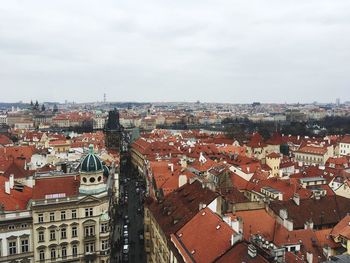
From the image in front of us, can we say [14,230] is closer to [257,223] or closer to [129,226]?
[129,226]

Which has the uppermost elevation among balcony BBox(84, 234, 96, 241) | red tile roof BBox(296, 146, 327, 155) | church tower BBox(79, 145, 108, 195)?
church tower BBox(79, 145, 108, 195)

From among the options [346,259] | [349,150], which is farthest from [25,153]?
[349,150]

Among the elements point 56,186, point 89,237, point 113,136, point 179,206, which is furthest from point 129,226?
point 113,136

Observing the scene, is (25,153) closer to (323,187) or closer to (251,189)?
(251,189)

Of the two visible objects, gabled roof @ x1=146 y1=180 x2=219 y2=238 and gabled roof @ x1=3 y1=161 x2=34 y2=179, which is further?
gabled roof @ x1=3 y1=161 x2=34 y2=179

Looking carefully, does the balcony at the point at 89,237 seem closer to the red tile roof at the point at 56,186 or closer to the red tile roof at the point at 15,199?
the red tile roof at the point at 56,186

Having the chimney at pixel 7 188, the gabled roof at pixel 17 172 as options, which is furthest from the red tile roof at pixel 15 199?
the gabled roof at pixel 17 172

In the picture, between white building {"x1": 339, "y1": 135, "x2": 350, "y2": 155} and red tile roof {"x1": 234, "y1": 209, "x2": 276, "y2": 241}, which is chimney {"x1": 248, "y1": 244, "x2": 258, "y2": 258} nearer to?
red tile roof {"x1": 234, "y1": 209, "x2": 276, "y2": 241}

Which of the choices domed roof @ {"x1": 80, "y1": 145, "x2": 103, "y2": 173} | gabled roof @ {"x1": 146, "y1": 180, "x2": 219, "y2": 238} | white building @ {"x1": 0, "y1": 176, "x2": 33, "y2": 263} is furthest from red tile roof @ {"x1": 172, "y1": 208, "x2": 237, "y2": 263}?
white building @ {"x1": 0, "y1": 176, "x2": 33, "y2": 263}
